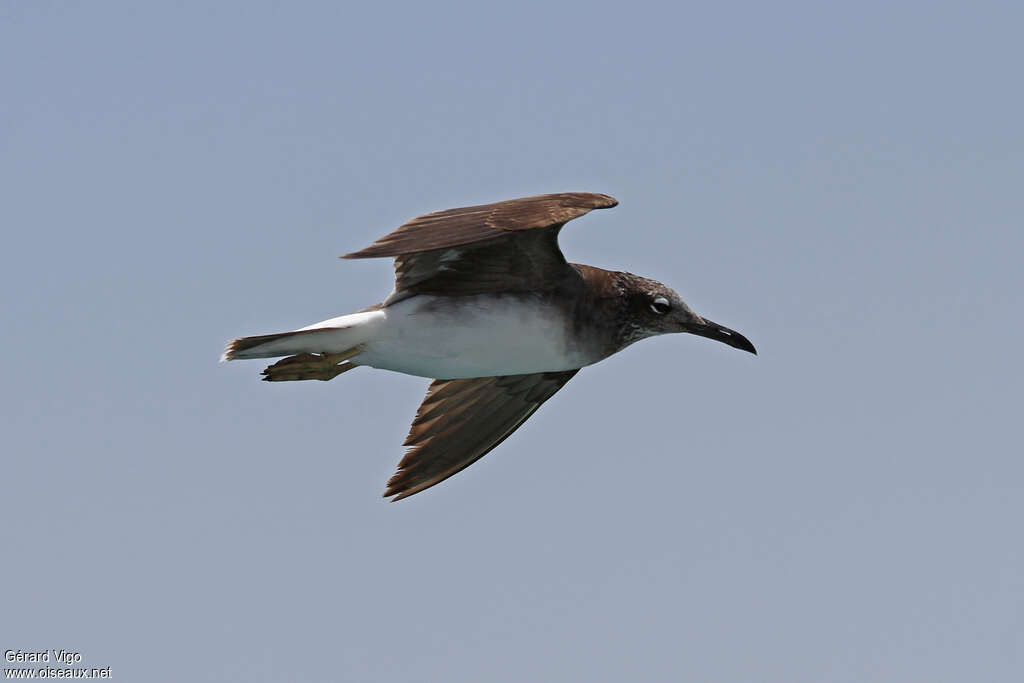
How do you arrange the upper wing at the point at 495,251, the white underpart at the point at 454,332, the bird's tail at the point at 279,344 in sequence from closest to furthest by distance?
the upper wing at the point at 495,251 → the bird's tail at the point at 279,344 → the white underpart at the point at 454,332

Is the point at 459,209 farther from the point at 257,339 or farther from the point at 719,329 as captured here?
the point at 719,329

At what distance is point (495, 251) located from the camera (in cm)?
1266

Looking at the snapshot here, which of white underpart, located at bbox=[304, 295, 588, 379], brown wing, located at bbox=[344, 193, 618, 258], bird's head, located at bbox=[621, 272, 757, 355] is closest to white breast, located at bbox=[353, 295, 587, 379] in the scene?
white underpart, located at bbox=[304, 295, 588, 379]

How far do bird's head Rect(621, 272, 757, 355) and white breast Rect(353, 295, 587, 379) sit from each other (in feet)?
2.62

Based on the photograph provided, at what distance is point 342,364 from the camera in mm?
12898

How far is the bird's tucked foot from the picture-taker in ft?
41.5

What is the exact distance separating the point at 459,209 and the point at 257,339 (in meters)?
1.95

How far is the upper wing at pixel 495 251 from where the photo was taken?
11617 mm

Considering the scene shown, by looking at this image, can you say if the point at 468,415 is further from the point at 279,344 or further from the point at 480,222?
the point at 480,222

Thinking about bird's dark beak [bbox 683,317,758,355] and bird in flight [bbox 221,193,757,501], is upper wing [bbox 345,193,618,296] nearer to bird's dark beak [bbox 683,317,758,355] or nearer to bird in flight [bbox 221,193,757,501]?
bird in flight [bbox 221,193,757,501]

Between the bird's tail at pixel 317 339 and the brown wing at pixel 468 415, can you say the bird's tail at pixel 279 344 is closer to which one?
the bird's tail at pixel 317 339

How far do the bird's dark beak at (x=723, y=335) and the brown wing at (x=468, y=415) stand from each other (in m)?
1.40

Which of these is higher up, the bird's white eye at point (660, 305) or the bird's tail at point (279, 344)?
the bird's white eye at point (660, 305)

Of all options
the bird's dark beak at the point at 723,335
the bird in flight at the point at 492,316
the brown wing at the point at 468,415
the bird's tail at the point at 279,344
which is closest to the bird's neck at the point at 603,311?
the bird in flight at the point at 492,316
